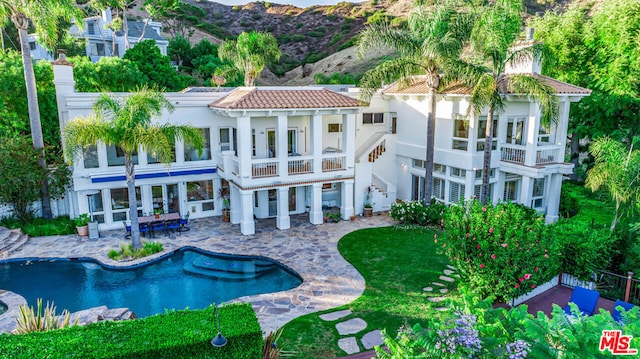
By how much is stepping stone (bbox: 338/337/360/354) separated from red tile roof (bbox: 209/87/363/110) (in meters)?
11.2

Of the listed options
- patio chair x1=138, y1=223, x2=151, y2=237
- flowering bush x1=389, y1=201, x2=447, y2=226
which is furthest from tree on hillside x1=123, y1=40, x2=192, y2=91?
flowering bush x1=389, y1=201, x2=447, y2=226

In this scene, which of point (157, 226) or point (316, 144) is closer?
point (157, 226)

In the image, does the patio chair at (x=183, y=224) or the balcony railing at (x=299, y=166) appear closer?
the patio chair at (x=183, y=224)

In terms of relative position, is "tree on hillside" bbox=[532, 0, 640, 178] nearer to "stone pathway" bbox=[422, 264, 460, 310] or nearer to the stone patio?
"stone pathway" bbox=[422, 264, 460, 310]

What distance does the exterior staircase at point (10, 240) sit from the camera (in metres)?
18.1

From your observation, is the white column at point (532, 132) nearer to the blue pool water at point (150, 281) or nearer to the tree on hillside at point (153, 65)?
the blue pool water at point (150, 281)

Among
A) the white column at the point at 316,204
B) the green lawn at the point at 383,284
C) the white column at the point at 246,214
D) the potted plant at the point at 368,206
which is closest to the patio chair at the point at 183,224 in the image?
the white column at the point at 246,214

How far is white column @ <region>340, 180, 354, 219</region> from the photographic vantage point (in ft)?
73.3

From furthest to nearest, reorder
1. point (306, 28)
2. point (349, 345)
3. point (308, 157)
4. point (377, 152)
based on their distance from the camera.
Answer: point (306, 28) < point (377, 152) < point (308, 157) < point (349, 345)

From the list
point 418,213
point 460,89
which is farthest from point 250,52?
point 418,213

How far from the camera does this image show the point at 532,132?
69.5 feet

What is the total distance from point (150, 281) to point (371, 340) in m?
8.93

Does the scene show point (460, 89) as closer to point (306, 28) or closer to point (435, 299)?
point (435, 299)

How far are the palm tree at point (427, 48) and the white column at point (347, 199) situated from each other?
396 cm
